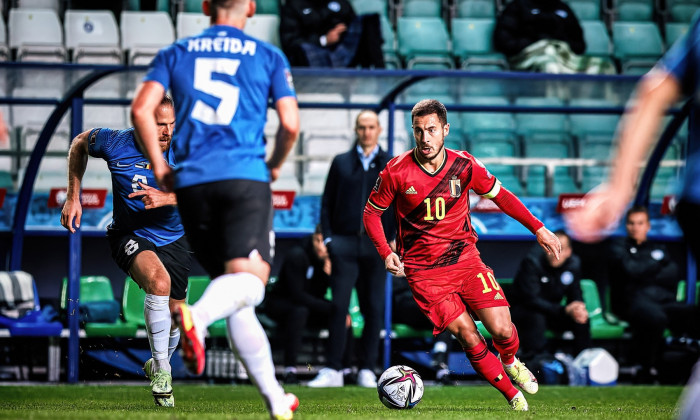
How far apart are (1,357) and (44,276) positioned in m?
1.88

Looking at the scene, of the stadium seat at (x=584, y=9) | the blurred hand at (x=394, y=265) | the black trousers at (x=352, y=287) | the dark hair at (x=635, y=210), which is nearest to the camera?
the blurred hand at (x=394, y=265)

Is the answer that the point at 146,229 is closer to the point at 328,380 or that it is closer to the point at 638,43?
the point at 328,380

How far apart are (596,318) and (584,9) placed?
550 centimetres

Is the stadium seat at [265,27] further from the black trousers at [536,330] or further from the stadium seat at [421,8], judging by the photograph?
the black trousers at [536,330]

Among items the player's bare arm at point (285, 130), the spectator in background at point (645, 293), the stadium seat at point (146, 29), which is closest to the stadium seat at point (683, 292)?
the spectator in background at point (645, 293)

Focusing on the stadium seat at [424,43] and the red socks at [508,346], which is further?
the stadium seat at [424,43]

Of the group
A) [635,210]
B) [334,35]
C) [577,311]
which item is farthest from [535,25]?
[577,311]

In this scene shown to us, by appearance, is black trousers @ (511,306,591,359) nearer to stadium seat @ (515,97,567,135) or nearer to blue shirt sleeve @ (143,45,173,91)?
stadium seat @ (515,97,567,135)

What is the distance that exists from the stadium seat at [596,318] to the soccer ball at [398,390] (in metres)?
4.34

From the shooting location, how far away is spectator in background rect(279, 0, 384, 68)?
1066cm

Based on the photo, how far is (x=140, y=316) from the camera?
9.67 m

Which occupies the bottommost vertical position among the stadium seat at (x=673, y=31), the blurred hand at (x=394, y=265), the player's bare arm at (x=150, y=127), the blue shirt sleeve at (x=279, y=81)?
the blurred hand at (x=394, y=265)

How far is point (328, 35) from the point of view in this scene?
37.4 feet

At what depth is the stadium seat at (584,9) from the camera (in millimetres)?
14078
